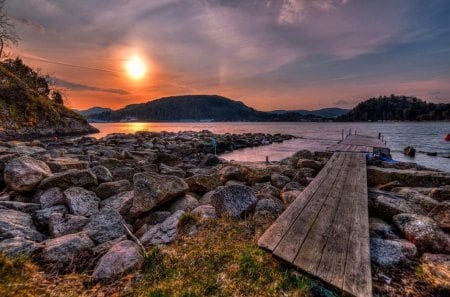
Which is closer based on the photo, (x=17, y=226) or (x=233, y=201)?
(x=17, y=226)

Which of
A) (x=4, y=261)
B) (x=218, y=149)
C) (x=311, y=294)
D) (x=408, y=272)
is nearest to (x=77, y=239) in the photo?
(x=4, y=261)

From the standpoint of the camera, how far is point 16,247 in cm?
329

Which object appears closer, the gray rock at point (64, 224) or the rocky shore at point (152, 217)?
the rocky shore at point (152, 217)

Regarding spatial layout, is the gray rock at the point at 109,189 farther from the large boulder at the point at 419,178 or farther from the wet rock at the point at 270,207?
the large boulder at the point at 419,178

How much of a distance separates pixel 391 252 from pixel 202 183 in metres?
5.59

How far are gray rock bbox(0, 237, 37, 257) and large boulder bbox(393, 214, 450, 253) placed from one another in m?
5.81

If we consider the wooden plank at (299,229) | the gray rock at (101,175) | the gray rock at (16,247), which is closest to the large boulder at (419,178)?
the wooden plank at (299,229)

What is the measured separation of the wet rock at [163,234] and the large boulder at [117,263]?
0.69m

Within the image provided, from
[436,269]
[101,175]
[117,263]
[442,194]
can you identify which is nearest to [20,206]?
[101,175]

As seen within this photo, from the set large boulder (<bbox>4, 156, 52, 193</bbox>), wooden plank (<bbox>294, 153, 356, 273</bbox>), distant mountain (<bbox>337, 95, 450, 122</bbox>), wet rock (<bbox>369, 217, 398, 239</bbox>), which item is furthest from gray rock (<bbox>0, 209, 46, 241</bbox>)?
distant mountain (<bbox>337, 95, 450, 122</bbox>)

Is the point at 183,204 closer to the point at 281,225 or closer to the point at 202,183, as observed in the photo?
the point at 202,183

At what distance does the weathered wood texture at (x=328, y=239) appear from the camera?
8.64ft

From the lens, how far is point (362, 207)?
457 cm

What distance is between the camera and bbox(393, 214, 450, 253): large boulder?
139 inches
